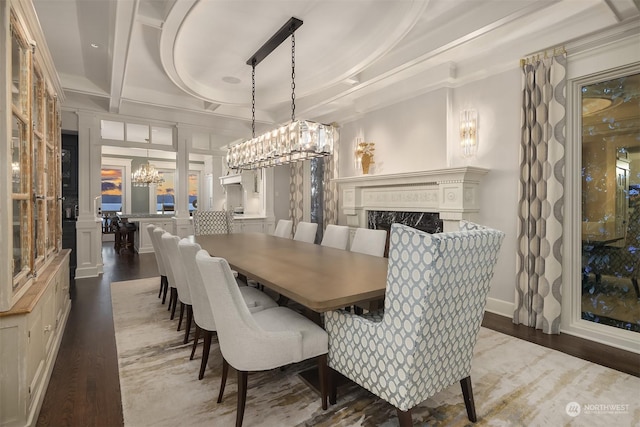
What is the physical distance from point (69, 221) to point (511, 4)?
652 centimetres

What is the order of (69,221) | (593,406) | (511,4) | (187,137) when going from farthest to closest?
Result: (187,137)
(69,221)
(511,4)
(593,406)

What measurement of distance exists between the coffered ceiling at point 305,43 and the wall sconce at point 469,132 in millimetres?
428

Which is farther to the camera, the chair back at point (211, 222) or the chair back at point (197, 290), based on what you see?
the chair back at point (211, 222)

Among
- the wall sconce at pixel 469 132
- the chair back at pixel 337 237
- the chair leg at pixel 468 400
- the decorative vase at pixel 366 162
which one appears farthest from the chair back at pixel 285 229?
the chair leg at pixel 468 400

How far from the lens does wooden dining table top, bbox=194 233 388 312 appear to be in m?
1.75

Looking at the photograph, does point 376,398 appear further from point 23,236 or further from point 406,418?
point 23,236

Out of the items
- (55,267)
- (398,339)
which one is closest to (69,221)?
(55,267)

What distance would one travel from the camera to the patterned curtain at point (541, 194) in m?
3.03

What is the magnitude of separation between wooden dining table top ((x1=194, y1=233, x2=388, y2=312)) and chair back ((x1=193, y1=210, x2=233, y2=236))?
5.50 ft

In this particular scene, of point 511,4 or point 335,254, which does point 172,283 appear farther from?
point 511,4

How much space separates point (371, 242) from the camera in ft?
11.0

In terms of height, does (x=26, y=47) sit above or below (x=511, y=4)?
below

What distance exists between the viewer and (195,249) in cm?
210

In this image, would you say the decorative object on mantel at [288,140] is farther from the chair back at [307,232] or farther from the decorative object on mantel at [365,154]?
the decorative object on mantel at [365,154]
